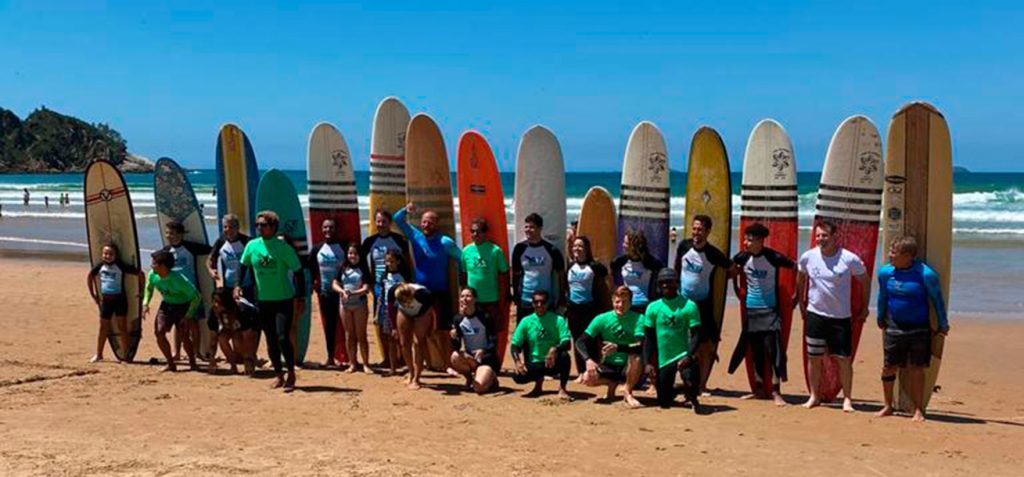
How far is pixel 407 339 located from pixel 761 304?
7.64 feet

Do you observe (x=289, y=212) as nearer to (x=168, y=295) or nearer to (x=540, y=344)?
(x=168, y=295)

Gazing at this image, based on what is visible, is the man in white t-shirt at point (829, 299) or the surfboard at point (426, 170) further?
the surfboard at point (426, 170)

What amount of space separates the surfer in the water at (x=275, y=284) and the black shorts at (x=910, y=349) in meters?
3.73

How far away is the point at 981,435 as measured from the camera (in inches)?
208

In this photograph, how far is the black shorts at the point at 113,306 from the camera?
7383 mm

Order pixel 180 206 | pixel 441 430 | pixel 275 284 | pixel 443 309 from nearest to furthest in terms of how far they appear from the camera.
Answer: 1. pixel 441 430
2. pixel 275 284
3. pixel 443 309
4. pixel 180 206

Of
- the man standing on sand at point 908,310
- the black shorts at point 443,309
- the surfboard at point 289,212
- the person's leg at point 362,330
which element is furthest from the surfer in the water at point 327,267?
the man standing on sand at point 908,310

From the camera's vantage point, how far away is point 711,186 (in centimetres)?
675

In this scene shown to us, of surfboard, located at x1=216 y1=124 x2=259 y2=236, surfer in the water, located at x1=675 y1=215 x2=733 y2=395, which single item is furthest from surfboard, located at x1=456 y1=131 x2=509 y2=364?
surfboard, located at x1=216 y1=124 x2=259 y2=236

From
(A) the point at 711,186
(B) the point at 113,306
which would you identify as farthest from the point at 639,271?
(B) the point at 113,306

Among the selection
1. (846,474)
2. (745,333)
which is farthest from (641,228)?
(846,474)

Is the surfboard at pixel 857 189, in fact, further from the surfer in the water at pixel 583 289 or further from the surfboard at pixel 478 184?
the surfboard at pixel 478 184

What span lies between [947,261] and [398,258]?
3.57m

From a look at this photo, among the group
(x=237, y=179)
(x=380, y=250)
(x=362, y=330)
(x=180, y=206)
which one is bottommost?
(x=362, y=330)
